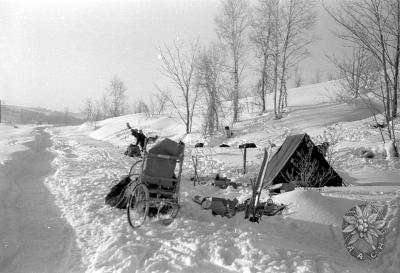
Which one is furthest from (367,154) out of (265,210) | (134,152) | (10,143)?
(10,143)

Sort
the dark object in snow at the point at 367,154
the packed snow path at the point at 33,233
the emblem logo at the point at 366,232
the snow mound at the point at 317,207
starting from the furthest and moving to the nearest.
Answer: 1. the dark object in snow at the point at 367,154
2. the snow mound at the point at 317,207
3. the packed snow path at the point at 33,233
4. the emblem logo at the point at 366,232

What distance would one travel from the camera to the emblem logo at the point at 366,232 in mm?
4867

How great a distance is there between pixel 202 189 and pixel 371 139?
8.93m

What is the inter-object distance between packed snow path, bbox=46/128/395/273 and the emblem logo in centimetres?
18

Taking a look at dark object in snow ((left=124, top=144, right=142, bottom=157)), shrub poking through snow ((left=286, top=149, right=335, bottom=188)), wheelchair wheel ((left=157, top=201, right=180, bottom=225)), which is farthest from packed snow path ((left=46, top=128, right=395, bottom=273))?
dark object in snow ((left=124, top=144, right=142, bottom=157))

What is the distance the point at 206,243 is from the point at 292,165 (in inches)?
224

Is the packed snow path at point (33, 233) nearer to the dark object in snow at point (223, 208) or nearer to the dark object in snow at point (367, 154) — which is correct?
the dark object in snow at point (223, 208)

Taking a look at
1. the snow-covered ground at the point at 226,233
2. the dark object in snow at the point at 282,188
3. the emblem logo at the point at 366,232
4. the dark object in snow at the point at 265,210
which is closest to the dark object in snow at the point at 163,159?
the snow-covered ground at the point at 226,233

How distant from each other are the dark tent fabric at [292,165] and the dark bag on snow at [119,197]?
13.8 ft

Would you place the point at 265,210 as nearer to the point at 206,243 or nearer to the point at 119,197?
the point at 206,243

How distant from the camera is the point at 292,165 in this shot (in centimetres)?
1041

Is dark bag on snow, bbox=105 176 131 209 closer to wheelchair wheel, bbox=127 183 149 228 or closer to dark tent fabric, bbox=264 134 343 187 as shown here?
wheelchair wheel, bbox=127 183 149 228

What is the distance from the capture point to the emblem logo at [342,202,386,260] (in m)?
4.87

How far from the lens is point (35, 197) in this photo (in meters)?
8.81
